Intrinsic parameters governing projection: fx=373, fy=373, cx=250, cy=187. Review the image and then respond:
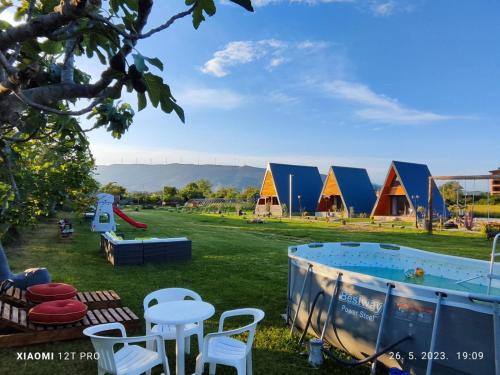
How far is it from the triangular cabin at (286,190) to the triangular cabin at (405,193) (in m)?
8.23

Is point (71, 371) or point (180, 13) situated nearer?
point (180, 13)

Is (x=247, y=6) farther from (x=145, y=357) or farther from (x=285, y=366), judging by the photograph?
(x=285, y=366)

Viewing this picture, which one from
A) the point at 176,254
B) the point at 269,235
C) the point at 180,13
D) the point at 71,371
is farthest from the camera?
the point at 269,235

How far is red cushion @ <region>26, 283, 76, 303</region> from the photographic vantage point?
6141mm

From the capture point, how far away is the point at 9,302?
20.7 ft

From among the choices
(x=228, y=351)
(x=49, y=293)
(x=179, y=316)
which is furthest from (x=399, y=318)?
(x=49, y=293)

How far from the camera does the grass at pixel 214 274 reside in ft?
16.3

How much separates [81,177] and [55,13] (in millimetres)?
13165

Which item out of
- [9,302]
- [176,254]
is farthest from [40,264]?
[9,302]

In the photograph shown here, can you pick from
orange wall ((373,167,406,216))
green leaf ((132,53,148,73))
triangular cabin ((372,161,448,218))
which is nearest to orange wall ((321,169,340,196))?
orange wall ((373,167,406,216))

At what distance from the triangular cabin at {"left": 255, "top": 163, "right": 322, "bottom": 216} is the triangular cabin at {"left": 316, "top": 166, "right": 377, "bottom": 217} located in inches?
80.5

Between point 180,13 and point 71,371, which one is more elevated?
point 180,13

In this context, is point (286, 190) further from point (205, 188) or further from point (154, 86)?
point (154, 86)

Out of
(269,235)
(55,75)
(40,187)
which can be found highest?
(55,75)
